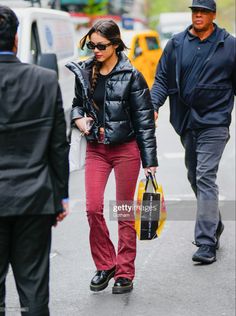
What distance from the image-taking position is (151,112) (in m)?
5.91

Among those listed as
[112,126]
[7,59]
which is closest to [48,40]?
[112,126]

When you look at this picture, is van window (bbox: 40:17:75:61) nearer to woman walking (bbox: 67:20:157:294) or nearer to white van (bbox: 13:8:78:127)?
white van (bbox: 13:8:78:127)

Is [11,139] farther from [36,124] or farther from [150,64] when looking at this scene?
[150,64]

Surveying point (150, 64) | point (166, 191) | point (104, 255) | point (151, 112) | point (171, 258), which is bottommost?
point (150, 64)

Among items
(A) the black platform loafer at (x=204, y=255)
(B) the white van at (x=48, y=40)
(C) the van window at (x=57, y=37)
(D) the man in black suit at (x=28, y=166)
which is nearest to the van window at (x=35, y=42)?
(B) the white van at (x=48, y=40)

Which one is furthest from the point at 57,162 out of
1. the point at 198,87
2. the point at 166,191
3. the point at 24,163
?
the point at 166,191

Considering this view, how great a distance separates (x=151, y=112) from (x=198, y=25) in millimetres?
1154

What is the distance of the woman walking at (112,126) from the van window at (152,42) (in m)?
20.1

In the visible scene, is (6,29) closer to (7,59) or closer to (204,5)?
(7,59)

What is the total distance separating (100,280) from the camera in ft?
20.1

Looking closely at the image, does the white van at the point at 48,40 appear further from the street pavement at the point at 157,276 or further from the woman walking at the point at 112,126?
the woman walking at the point at 112,126

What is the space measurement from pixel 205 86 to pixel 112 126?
121 centimetres

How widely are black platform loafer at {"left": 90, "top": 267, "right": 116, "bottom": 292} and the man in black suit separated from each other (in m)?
1.94

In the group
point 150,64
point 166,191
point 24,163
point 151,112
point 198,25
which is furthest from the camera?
point 150,64
